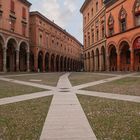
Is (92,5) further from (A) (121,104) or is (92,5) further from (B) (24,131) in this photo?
(B) (24,131)

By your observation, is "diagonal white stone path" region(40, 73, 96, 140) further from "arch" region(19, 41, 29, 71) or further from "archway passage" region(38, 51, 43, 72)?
"archway passage" region(38, 51, 43, 72)

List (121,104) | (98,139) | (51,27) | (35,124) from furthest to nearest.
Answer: (51,27)
(121,104)
(35,124)
(98,139)

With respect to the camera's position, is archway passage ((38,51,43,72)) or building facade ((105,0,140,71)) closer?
building facade ((105,0,140,71))

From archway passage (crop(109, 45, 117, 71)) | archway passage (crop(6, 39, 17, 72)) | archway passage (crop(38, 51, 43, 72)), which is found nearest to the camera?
archway passage (crop(109, 45, 117, 71))

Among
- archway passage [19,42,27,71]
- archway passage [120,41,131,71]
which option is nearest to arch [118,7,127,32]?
archway passage [120,41,131,71]

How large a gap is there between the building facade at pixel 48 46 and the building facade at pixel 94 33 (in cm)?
824

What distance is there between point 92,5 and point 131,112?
39282mm

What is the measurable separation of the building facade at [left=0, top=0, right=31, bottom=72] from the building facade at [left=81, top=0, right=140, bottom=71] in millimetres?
13616

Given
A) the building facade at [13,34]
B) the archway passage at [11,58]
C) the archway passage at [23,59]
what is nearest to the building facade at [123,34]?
the building facade at [13,34]

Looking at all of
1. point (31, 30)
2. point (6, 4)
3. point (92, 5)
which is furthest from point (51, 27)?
point (6, 4)

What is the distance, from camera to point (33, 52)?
4603cm

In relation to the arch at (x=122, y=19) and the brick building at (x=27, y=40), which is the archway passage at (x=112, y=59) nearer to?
the arch at (x=122, y=19)

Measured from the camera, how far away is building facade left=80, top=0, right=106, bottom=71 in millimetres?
37200

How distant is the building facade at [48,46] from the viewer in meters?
46.2
